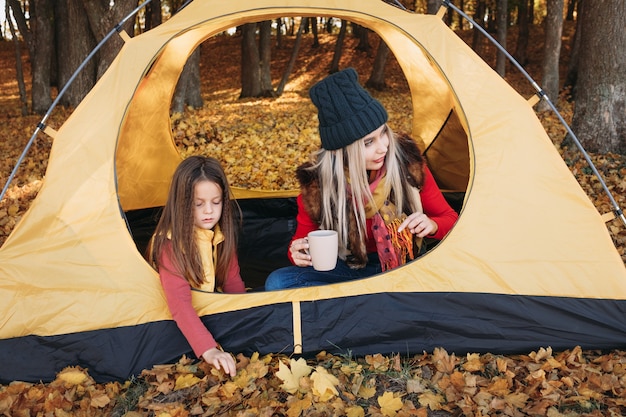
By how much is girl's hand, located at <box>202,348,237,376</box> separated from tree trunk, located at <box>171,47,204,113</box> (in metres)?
5.56

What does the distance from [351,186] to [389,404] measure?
924 mm

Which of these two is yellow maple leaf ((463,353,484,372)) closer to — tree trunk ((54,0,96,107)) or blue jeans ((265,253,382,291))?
blue jeans ((265,253,382,291))

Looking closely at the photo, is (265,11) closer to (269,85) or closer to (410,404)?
(410,404)

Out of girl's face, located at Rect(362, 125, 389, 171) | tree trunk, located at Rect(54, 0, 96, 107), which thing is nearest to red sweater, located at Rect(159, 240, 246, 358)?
girl's face, located at Rect(362, 125, 389, 171)

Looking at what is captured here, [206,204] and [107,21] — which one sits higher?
[107,21]

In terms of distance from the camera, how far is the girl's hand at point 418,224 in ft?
8.01

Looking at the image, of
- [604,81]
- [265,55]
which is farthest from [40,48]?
[604,81]

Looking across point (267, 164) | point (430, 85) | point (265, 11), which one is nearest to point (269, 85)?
point (267, 164)

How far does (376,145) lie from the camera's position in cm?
246

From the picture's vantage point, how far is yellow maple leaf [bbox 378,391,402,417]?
2.05 meters

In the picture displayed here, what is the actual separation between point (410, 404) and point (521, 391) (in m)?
0.43

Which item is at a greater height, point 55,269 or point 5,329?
point 55,269

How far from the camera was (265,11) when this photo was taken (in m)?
2.70

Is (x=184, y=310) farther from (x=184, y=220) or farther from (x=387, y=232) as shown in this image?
(x=387, y=232)
